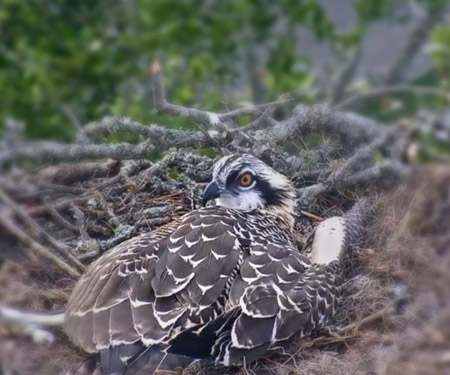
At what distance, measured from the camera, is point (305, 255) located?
4.28 metres

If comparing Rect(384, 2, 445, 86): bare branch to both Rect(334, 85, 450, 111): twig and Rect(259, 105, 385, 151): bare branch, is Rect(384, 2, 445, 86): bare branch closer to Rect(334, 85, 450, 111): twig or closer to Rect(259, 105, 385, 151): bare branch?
Rect(334, 85, 450, 111): twig

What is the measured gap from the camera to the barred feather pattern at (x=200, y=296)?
370 centimetres

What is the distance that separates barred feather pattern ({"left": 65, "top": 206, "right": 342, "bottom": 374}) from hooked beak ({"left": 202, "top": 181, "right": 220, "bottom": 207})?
0.42 ft

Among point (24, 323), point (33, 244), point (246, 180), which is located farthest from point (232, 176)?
point (24, 323)

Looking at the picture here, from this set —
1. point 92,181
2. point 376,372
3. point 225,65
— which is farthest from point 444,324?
point 225,65

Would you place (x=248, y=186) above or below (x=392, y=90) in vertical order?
below

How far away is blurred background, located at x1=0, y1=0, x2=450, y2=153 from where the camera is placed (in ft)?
20.8

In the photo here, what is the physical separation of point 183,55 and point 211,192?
2.79 meters

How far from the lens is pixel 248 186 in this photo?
443 centimetres

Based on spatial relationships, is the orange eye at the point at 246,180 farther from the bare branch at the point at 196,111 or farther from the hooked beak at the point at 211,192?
the bare branch at the point at 196,111

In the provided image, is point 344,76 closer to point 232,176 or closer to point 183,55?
point 183,55

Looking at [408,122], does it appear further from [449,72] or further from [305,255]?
[449,72]

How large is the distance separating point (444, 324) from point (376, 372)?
1.15ft

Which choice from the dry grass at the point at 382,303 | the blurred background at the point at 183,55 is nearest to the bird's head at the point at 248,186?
the dry grass at the point at 382,303
